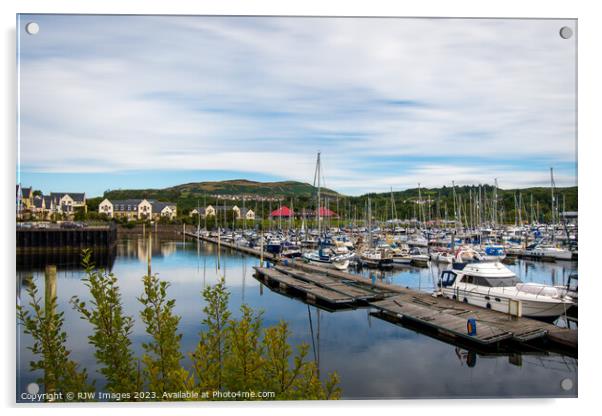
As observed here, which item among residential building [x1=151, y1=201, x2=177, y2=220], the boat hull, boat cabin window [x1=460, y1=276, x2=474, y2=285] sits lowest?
the boat hull

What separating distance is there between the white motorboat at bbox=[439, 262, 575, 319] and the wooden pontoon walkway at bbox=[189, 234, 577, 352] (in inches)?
17.1

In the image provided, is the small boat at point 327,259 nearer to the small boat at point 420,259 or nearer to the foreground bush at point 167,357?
the small boat at point 420,259

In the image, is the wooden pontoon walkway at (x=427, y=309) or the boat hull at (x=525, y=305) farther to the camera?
the boat hull at (x=525, y=305)

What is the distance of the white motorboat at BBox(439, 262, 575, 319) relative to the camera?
1027 cm

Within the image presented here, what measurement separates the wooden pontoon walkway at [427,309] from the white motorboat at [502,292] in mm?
435

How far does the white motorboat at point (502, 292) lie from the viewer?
33.7 feet

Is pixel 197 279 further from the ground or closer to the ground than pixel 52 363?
closer to the ground

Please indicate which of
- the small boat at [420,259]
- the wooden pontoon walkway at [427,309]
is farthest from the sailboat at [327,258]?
the wooden pontoon walkway at [427,309]

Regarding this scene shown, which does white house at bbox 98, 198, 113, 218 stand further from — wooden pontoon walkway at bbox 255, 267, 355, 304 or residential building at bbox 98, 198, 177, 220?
wooden pontoon walkway at bbox 255, 267, 355, 304

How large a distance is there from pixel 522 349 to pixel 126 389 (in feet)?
23.1

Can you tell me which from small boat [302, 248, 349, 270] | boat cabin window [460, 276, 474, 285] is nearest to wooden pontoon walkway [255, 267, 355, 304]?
boat cabin window [460, 276, 474, 285]

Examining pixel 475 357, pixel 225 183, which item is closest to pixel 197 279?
pixel 225 183

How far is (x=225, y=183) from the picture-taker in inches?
318
